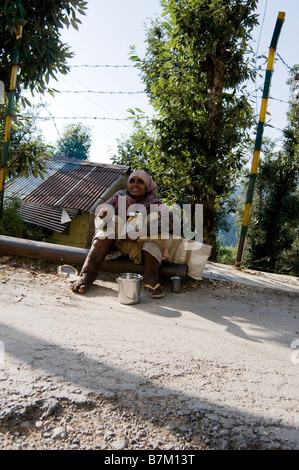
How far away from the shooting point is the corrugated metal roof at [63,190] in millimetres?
15414

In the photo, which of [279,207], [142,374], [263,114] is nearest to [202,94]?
[263,114]

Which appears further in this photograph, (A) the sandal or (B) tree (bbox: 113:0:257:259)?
(B) tree (bbox: 113:0:257:259)

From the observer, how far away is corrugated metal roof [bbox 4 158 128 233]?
15.4 meters

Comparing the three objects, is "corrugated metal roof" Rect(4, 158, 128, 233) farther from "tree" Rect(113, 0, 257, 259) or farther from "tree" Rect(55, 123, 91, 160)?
"tree" Rect(55, 123, 91, 160)

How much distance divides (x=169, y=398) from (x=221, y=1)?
660 centimetres

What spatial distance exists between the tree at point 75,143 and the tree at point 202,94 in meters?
34.3

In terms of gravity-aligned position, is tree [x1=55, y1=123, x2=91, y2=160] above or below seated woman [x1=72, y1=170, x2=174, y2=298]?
above

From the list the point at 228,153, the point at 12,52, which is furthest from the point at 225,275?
the point at 12,52

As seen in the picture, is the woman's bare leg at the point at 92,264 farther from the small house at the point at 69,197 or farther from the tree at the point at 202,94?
the small house at the point at 69,197

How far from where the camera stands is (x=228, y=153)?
265 inches

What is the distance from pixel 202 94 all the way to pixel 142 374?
6439 millimetres

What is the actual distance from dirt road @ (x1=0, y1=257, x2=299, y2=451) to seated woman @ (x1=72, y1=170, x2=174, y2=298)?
10.5 inches

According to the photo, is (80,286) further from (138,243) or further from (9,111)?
(9,111)

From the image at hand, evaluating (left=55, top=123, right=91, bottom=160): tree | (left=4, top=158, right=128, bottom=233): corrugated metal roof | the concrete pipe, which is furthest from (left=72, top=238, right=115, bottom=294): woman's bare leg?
(left=55, top=123, right=91, bottom=160): tree
